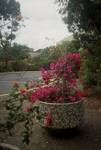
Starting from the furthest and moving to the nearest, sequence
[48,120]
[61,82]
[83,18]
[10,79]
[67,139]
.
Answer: [10,79] < [83,18] < [61,82] < [67,139] < [48,120]

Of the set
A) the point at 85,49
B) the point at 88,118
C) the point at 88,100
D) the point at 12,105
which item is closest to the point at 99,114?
the point at 88,118

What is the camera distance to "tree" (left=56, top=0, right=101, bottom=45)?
1144 centimetres

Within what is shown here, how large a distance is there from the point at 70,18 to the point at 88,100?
306 cm

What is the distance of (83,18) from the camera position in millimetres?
11844

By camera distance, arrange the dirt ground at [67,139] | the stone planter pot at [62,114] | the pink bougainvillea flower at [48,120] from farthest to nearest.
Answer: the stone planter pot at [62,114] → the pink bougainvillea flower at [48,120] → the dirt ground at [67,139]

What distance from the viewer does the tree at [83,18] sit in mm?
11438

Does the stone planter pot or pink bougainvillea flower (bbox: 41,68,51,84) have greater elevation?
pink bougainvillea flower (bbox: 41,68,51,84)

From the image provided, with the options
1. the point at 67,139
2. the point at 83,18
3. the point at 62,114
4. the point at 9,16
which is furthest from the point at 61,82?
the point at 9,16

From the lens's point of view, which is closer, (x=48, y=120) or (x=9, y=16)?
(x=48, y=120)

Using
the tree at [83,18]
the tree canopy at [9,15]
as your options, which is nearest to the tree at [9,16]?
the tree canopy at [9,15]

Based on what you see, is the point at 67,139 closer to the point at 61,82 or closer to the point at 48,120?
the point at 48,120

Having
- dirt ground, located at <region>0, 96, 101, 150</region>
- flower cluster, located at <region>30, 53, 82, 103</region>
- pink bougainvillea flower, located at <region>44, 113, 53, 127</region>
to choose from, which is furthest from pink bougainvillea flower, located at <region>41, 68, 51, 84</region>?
dirt ground, located at <region>0, 96, 101, 150</region>

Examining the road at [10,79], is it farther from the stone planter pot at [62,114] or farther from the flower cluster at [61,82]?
the stone planter pot at [62,114]

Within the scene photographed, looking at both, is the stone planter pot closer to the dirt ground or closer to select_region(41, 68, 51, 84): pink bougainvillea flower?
the dirt ground
